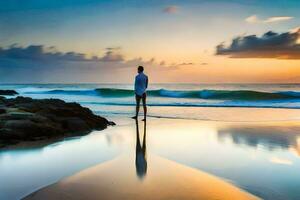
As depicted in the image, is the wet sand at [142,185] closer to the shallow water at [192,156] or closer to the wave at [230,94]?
the shallow water at [192,156]

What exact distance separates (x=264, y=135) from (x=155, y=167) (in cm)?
Answer: 416

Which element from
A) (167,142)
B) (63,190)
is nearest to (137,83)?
(167,142)

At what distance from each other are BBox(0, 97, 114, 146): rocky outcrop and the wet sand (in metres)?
3.05

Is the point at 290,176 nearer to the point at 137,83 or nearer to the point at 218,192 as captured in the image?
the point at 218,192

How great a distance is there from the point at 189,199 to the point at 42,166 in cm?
245

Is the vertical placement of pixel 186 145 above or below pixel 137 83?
below

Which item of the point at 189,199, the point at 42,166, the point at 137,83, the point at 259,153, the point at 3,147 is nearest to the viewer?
the point at 189,199

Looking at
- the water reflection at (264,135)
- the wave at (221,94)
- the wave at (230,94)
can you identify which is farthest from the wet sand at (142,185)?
the wave at (230,94)

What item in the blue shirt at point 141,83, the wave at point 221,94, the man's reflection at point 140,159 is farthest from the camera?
the wave at point 221,94

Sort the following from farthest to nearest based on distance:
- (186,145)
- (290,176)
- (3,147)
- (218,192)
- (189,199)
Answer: (186,145) → (3,147) → (290,176) → (218,192) → (189,199)

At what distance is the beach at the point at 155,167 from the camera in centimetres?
411

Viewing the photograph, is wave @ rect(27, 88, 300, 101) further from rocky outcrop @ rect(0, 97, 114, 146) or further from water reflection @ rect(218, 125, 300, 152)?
rocky outcrop @ rect(0, 97, 114, 146)

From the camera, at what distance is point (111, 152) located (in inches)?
255

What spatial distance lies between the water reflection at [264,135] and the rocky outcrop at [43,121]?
3420mm
